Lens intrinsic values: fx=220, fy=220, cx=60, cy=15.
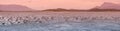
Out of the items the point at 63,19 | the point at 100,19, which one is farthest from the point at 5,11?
the point at 100,19

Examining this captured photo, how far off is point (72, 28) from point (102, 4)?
31 centimetres

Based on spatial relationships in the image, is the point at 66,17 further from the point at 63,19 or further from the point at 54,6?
the point at 54,6

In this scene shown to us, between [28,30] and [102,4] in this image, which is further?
[102,4]

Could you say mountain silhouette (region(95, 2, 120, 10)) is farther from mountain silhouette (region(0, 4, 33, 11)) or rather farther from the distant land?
mountain silhouette (region(0, 4, 33, 11))

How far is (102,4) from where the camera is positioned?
1.49 metres

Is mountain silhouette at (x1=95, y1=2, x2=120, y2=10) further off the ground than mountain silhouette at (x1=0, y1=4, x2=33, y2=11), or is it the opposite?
mountain silhouette at (x1=95, y1=2, x2=120, y2=10)

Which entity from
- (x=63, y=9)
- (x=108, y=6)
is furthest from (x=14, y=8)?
(x=108, y=6)

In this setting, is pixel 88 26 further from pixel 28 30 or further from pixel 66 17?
pixel 28 30

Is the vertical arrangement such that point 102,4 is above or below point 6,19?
above

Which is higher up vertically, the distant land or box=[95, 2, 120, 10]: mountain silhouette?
box=[95, 2, 120, 10]: mountain silhouette

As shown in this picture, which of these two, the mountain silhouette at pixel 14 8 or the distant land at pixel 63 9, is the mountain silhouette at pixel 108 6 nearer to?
the distant land at pixel 63 9

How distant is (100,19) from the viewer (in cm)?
142

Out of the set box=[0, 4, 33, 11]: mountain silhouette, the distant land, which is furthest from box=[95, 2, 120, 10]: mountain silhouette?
box=[0, 4, 33, 11]: mountain silhouette

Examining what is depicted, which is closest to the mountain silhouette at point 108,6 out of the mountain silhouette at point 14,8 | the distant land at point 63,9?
the distant land at point 63,9
